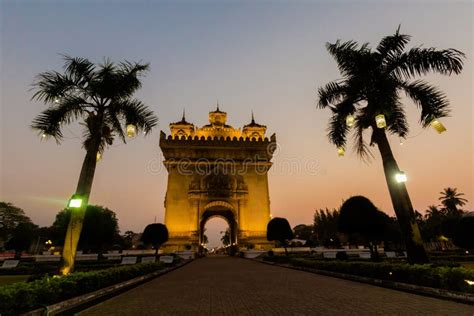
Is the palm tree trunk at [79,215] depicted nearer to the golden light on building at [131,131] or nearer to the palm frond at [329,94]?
the golden light on building at [131,131]

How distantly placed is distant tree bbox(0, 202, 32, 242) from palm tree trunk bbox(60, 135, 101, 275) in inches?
2914

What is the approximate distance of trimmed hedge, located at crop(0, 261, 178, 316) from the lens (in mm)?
5641

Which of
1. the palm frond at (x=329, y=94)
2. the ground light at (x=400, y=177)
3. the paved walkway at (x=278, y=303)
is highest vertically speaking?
the palm frond at (x=329, y=94)

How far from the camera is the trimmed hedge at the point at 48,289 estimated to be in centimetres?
564

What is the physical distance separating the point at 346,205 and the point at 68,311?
1892cm

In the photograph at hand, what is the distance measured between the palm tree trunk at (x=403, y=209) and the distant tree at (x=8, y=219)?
272 ft

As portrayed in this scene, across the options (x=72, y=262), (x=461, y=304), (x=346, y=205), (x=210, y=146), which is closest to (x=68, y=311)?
(x=72, y=262)

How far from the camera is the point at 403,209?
11.5 m

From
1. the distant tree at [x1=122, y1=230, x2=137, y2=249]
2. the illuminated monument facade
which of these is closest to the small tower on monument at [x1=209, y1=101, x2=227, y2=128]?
the illuminated monument facade

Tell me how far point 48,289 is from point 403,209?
41.4 ft

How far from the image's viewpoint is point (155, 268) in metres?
16.7

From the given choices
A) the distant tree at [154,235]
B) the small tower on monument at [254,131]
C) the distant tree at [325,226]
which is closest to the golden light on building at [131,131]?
the distant tree at [154,235]

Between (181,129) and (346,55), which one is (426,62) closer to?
(346,55)

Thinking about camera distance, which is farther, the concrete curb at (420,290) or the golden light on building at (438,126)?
the golden light on building at (438,126)
